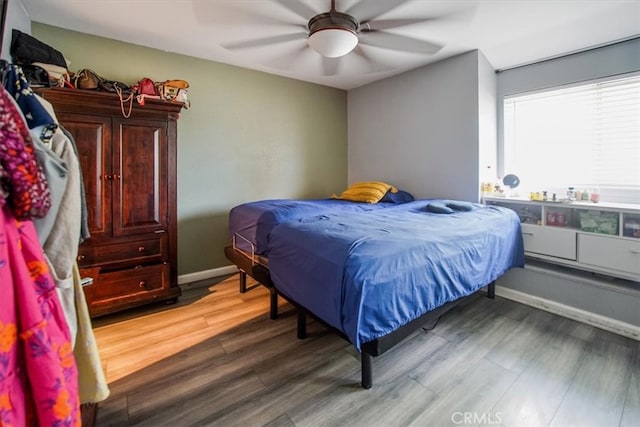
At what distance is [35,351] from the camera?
2.42 feet

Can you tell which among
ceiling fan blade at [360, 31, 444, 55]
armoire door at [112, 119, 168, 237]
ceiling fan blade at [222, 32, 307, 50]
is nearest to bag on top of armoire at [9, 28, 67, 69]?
armoire door at [112, 119, 168, 237]

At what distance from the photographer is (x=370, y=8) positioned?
7.13ft

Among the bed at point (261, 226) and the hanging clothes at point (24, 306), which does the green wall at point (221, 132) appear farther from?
the hanging clothes at point (24, 306)

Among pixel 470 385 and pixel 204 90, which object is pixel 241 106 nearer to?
pixel 204 90

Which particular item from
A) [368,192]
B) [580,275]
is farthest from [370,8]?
[580,275]

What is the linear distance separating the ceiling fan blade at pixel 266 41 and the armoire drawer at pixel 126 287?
82.9 inches

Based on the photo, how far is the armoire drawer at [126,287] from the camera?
89.3 inches

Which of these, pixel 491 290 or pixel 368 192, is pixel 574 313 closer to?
pixel 491 290

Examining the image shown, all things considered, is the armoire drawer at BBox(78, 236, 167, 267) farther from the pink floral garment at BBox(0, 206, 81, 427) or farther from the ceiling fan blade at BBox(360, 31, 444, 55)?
the ceiling fan blade at BBox(360, 31, 444, 55)

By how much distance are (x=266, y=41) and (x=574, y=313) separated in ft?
11.3

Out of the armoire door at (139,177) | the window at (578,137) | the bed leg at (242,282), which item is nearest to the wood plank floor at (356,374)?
the bed leg at (242,282)

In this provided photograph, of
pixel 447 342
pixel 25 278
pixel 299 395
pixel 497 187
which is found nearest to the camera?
pixel 25 278

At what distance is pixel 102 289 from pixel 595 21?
14.0 feet

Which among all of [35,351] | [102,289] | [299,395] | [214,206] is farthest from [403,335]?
[214,206]
